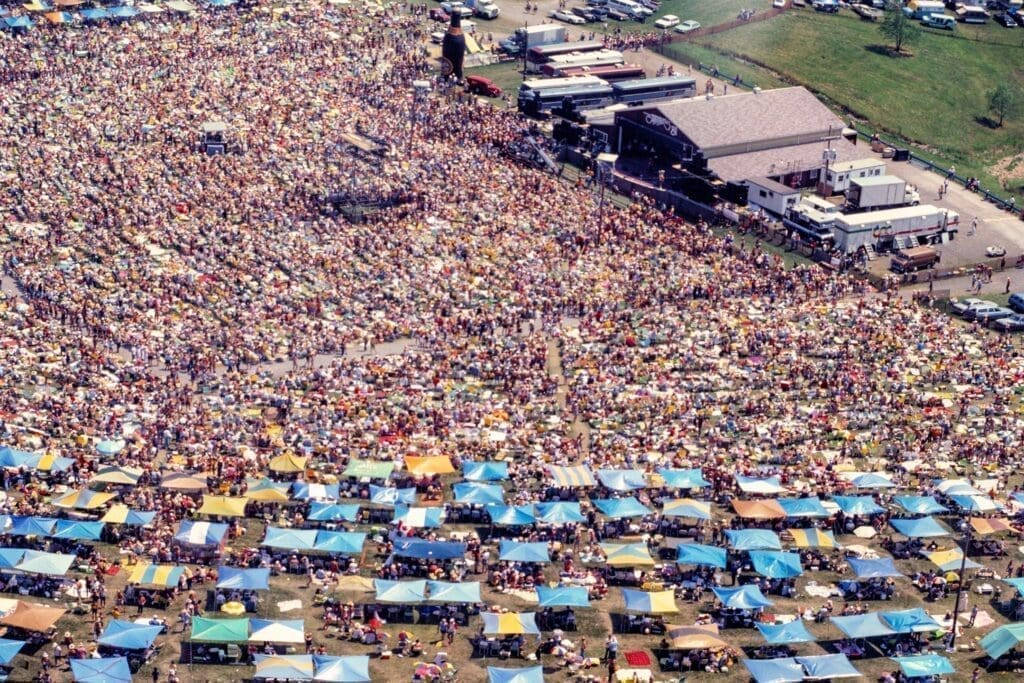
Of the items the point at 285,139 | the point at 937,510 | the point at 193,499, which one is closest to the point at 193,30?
the point at 285,139

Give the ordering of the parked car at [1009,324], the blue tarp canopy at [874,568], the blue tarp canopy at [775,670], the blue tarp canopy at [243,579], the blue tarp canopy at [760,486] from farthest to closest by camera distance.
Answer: the parked car at [1009,324], the blue tarp canopy at [760,486], the blue tarp canopy at [874,568], the blue tarp canopy at [243,579], the blue tarp canopy at [775,670]

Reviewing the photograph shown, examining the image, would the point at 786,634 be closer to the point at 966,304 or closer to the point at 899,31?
the point at 966,304

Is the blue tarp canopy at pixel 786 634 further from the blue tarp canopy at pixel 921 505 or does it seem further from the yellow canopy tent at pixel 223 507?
the yellow canopy tent at pixel 223 507

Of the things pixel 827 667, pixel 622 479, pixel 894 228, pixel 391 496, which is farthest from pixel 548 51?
pixel 827 667

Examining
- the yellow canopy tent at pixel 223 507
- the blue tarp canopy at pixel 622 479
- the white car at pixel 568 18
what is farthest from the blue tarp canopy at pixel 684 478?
the white car at pixel 568 18

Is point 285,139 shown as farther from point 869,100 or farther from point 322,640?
point 322,640

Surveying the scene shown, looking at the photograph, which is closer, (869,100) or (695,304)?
(695,304)
